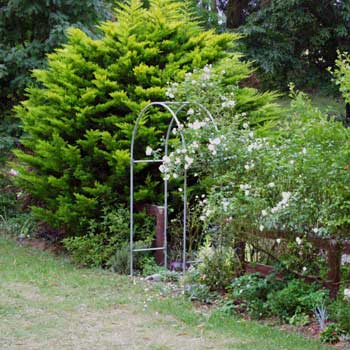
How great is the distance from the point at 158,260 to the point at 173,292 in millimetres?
1225

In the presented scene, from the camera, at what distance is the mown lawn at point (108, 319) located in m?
4.86

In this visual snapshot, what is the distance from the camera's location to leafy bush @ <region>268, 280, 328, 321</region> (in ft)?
17.5

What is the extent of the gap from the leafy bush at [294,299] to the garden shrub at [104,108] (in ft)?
8.47

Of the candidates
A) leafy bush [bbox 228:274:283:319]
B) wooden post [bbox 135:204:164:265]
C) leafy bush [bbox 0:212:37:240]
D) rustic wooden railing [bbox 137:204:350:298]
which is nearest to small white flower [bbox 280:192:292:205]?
rustic wooden railing [bbox 137:204:350:298]

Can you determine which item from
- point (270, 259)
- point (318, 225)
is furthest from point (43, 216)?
point (318, 225)

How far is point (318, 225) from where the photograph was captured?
5.30 metres

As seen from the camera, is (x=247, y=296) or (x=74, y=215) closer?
(x=247, y=296)

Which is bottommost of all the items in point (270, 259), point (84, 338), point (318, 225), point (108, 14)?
point (84, 338)

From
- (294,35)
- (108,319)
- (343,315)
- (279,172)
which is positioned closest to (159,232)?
(108,319)

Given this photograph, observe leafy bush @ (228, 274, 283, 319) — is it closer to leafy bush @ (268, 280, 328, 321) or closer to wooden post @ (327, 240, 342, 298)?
leafy bush @ (268, 280, 328, 321)

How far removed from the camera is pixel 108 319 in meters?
5.50

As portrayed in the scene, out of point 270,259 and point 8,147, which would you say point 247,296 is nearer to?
point 270,259

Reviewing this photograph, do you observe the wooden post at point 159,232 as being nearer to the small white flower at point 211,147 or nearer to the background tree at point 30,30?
the small white flower at point 211,147

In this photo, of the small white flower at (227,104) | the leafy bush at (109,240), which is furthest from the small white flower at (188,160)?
the leafy bush at (109,240)
